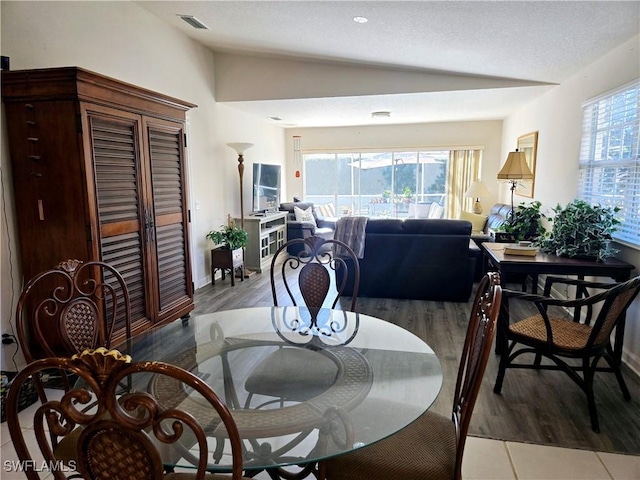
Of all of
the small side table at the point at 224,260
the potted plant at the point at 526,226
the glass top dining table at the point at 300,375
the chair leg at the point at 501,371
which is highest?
the potted plant at the point at 526,226

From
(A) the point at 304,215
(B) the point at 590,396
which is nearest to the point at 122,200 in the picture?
(B) the point at 590,396

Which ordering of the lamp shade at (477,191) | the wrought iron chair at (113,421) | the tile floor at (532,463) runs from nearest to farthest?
the wrought iron chair at (113,421) → the tile floor at (532,463) → the lamp shade at (477,191)

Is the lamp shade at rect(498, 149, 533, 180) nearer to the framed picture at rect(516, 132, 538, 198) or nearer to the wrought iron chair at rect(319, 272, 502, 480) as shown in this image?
the framed picture at rect(516, 132, 538, 198)

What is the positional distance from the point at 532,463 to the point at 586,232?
5.61 feet

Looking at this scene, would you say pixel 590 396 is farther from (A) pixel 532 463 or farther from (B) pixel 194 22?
(B) pixel 194 22

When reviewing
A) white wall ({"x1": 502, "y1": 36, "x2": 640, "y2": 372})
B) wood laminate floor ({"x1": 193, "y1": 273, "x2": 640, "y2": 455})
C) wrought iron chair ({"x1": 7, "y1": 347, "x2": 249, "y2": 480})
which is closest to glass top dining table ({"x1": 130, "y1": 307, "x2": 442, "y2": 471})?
wrought iron chair ({"x1": 7, "y1": 347, "x2": 249, "y2": 480})

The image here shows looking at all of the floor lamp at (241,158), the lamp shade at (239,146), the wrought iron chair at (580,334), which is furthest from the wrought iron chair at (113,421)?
the lamp shade at (239,146)

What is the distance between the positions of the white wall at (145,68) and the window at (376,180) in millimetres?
2079

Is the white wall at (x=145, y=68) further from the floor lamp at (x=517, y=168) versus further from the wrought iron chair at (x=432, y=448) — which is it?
the floor lamp at (x=517, y=168)

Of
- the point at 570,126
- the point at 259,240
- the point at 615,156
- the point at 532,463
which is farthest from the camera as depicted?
the point at 259,240

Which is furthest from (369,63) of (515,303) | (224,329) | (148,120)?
(224,329)

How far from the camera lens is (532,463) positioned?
77.2 inches

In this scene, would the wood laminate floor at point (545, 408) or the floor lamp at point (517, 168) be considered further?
the floor lamp at point (517, 168)

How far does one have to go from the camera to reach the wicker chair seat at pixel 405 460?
4.42 feet
